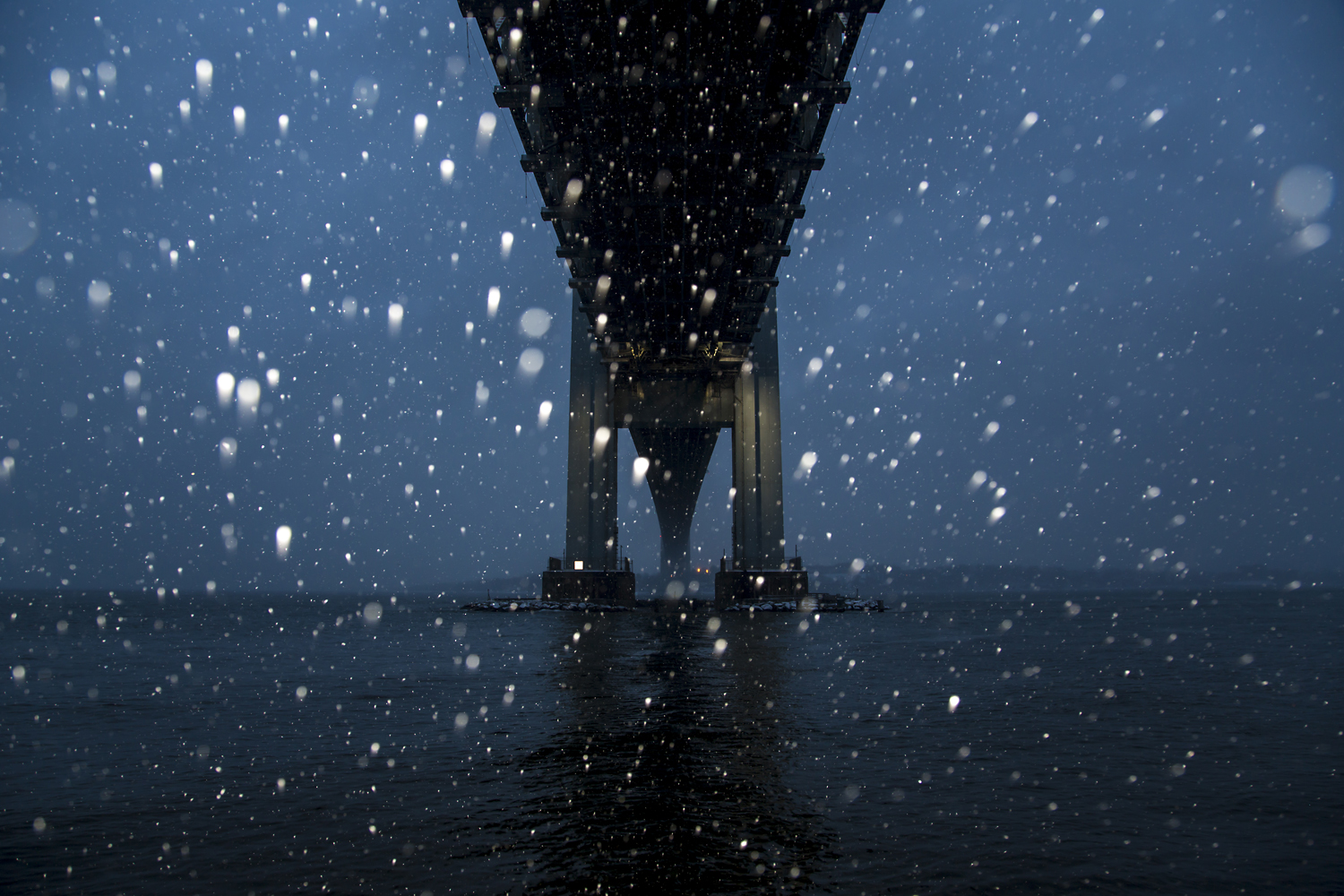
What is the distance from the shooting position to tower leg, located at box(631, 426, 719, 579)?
54656mm

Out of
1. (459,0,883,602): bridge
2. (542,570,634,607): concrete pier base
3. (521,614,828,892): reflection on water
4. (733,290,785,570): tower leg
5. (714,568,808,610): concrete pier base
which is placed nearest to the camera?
(521,614,828,892): reflection on water

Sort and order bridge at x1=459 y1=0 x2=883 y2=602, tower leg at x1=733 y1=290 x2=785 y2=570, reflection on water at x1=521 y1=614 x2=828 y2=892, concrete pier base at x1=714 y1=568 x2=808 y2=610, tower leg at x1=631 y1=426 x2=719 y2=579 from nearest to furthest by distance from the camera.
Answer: reflection on water at x1=521 y1=614 x2=828 y2=892 < bridge at x1=459 y1=0 x2=883 y2=602 < concrete pier base at x1=714 y1=568 x2=808 y2=610 < tower leg at x1=733 y1=290 x2=785 y2=570 < tower leg at x1=631 y1=426 x2=719 y2=579

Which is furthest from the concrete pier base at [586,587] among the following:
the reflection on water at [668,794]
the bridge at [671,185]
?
the reflection on water at [668,794]

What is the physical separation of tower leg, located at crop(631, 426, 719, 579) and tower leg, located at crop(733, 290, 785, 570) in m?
7.15

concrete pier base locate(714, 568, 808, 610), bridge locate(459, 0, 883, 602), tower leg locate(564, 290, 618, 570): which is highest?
bridge locate(459, 0, 883, 602)

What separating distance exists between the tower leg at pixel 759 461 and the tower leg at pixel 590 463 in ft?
23.3

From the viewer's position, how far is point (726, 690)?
39.4ft

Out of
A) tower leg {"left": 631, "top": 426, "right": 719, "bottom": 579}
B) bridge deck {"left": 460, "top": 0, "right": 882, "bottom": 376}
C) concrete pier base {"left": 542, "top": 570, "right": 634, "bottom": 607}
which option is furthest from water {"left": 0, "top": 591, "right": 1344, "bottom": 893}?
tower leg {"left": 631, "top": 426, "right": 719, "bottom": 579}

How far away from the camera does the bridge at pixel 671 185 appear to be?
16344 millimetres

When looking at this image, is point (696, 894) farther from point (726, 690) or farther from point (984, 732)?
point (726, 690)

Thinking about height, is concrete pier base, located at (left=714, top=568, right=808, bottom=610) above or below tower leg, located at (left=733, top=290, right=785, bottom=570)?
below

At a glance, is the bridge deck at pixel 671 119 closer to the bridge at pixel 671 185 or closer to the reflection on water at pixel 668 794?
the bridge at pixel 671 185

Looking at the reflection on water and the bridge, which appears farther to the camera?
the bridge

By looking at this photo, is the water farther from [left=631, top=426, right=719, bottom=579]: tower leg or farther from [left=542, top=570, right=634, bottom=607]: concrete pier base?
[left=631, top=426, right=719, bottom=579]: tower leg
